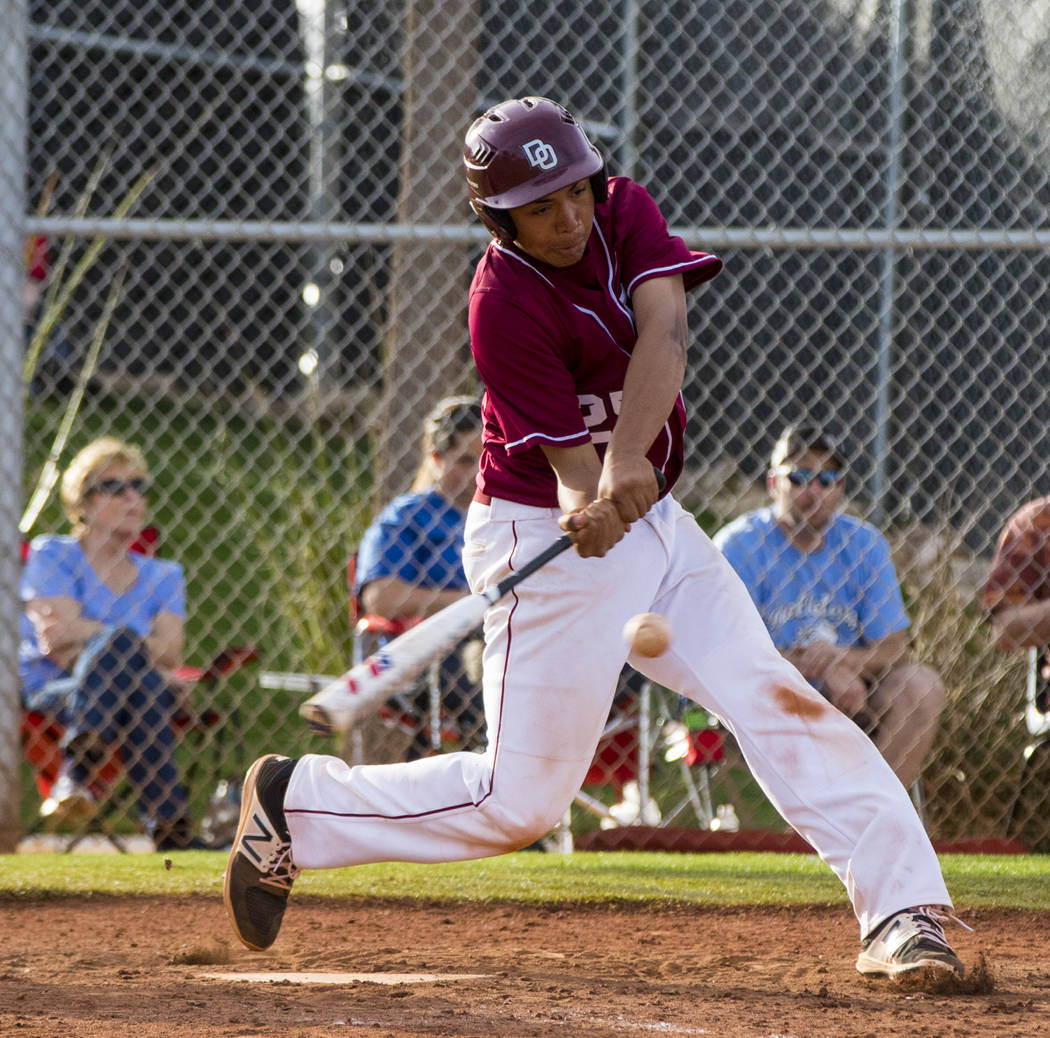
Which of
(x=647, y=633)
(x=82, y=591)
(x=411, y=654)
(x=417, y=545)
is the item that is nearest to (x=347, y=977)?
(x=411, y=654)

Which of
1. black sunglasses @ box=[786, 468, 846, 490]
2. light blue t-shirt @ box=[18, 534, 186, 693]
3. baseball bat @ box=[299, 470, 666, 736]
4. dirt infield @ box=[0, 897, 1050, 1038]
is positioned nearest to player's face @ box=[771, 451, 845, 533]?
black sunglasses @ box=[786, 468, 846, 490]

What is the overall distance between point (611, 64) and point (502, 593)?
20.4ft

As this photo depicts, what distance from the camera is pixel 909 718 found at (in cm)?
499

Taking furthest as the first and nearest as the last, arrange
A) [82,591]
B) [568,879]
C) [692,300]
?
[692,300], [82,591], [568,879]

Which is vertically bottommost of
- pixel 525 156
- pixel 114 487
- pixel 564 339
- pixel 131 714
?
pixel 131 714

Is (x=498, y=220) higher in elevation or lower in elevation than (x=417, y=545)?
higher

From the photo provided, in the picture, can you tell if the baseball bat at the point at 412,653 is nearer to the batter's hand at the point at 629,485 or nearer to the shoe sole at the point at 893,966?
the batter's hand at the point at 629,485

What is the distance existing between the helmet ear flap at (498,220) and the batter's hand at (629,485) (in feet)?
1.51

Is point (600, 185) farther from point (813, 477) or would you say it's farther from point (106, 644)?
point (106, 644)

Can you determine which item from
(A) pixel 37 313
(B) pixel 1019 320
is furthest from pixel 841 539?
(A) pixel 37 313

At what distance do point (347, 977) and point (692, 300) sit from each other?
527 centimetres

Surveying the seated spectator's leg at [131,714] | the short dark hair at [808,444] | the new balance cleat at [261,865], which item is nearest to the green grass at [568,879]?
the seated spectator's leg at [131,714]

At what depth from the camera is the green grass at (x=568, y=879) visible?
3.86 meters

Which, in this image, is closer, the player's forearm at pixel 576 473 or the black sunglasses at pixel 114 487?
the player's forearm at pixel 576 473
